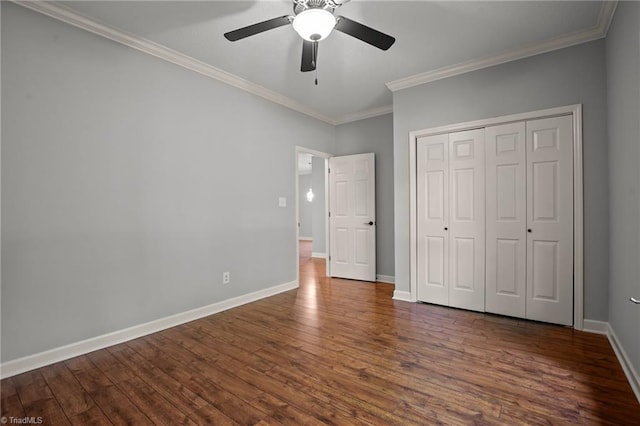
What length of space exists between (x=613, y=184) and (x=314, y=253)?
5941 millimetres

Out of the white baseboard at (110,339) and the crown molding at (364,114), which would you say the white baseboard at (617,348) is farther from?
the crown molding at (364,114)

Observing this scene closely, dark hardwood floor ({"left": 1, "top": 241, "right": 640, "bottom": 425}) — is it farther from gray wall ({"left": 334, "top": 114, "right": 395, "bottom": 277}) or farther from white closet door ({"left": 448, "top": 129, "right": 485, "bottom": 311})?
gray wall ({"left": 334, "top": 114, "right": 395, "bottom": 277})

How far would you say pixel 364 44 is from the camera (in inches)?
114

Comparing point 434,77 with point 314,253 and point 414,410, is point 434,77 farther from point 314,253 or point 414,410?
A: point 314,253

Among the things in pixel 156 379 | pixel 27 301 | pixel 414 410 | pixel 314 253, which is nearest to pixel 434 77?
pixel 414 410

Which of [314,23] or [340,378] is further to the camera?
[340,378]

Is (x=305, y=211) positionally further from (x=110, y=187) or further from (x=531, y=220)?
(x=110, y=187)

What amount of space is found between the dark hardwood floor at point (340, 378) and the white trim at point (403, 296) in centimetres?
70

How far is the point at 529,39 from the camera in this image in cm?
286

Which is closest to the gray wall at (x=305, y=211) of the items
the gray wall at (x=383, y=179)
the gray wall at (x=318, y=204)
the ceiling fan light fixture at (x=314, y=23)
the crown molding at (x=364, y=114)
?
the gray wall at (x=318, y=204)

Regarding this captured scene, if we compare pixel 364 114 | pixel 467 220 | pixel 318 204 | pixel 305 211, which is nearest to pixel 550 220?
pixel 467 220

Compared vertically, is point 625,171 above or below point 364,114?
below

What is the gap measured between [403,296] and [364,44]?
2.95 metres

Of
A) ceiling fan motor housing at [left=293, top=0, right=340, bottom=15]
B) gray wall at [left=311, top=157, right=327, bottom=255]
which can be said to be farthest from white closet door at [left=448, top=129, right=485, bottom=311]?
gray wall at [left=311, top=157, right=327, bottom=255]
